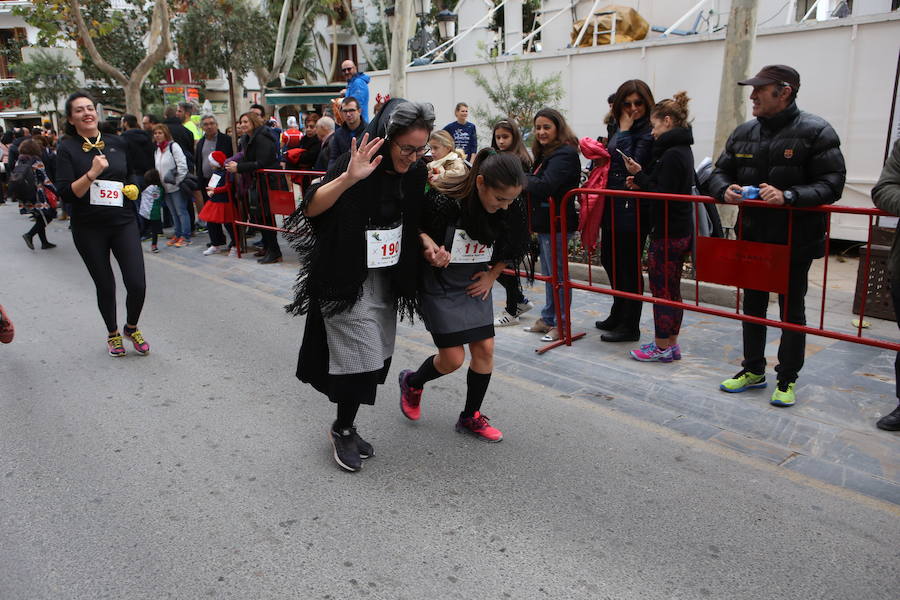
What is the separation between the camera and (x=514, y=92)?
41.7 ft

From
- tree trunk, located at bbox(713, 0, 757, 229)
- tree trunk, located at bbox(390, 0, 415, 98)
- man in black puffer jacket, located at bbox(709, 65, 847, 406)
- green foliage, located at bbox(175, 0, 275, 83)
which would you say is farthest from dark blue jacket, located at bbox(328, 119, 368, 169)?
green foliage, located at bbox(175, 0, 275, 83)

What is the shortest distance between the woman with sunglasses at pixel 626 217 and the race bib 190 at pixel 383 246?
2.52 m

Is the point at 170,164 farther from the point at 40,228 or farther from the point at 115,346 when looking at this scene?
the point at 115,346

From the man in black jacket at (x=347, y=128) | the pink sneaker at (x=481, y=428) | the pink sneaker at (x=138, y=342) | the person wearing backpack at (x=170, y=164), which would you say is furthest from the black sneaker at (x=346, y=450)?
the person wearing backpack at (x=170, y=164)

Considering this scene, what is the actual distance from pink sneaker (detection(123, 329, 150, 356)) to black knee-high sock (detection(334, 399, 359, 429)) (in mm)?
2650

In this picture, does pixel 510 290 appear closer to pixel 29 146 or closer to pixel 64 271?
pixel 64 271

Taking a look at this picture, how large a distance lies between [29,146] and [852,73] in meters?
12.8

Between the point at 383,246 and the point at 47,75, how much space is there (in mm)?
36801

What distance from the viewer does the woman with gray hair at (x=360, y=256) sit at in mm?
3203

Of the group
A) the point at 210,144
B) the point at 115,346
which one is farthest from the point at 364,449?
the point at 210,144

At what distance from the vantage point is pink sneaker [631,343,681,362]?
5309mm

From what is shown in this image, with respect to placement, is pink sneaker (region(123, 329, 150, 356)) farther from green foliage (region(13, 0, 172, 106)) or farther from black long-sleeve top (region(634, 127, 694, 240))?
green foliage (region(13, 0, 172, 106))

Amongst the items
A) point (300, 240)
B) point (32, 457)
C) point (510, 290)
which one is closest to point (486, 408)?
point (510, 290)

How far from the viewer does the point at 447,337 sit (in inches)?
147
